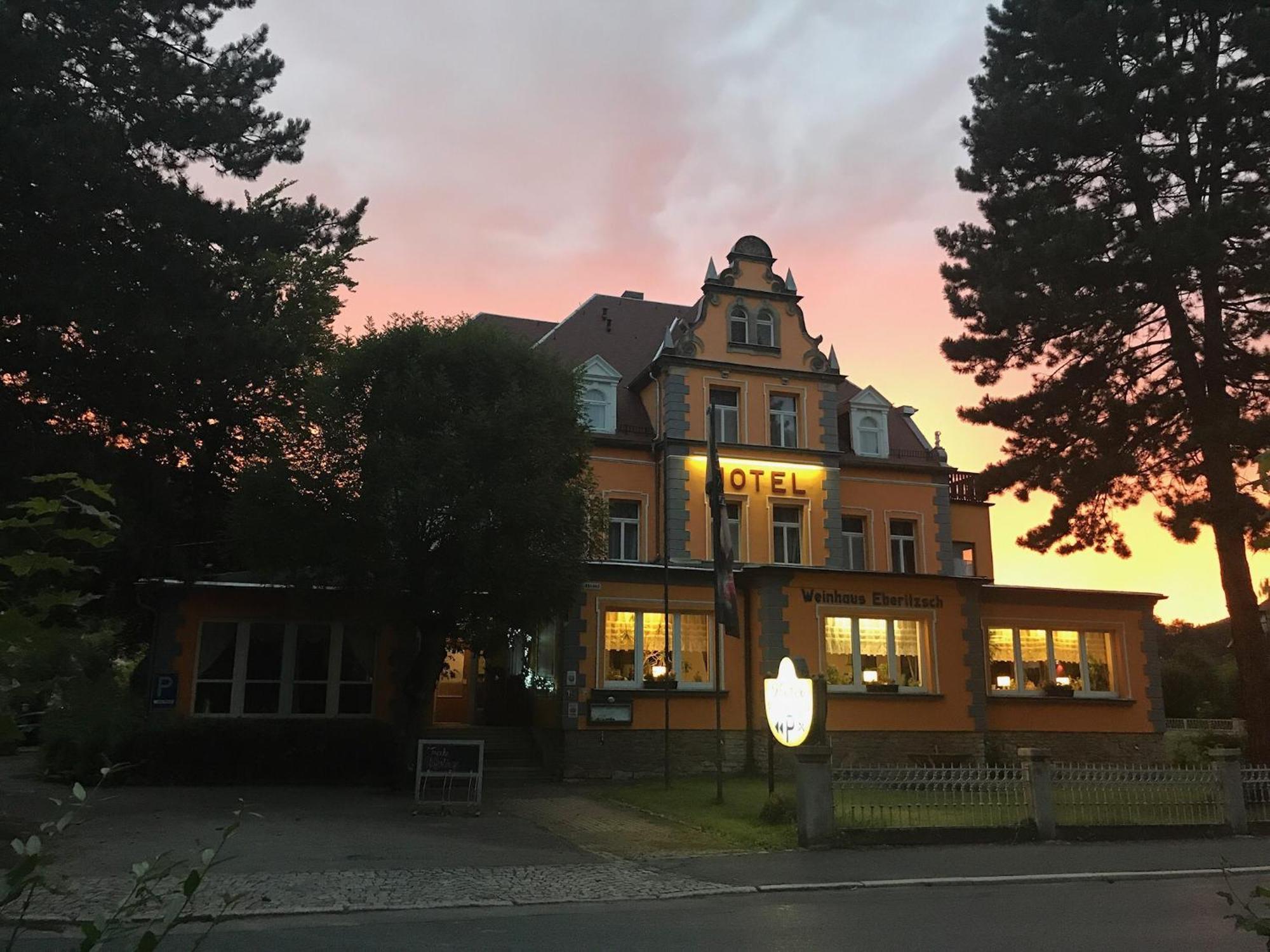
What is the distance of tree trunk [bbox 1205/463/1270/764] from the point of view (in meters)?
20.0

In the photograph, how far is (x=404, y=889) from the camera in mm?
10820

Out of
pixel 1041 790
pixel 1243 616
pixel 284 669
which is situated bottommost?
pixel 1041 790

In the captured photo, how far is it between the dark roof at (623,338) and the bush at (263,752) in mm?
13005

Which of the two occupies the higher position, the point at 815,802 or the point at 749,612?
the point at 749,612

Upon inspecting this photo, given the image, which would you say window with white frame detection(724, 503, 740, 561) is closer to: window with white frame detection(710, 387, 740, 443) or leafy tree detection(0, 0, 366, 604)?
window with white frame detection(710, 387, 740, 443)

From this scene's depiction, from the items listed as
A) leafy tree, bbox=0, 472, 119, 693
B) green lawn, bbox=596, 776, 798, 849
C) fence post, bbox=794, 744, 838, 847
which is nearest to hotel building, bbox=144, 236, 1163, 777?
green lawn, bbox=596, 776, 798, 849

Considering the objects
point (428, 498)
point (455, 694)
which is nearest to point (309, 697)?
point (428, 498)

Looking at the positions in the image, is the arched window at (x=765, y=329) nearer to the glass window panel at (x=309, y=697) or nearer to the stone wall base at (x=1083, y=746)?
the stone wall base at (x=1083, y=746)

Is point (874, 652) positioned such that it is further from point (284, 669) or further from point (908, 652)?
point (284, 669)

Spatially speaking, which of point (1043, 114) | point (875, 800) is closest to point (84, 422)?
point (875, 800)

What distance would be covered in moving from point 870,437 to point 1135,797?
19.2 metres

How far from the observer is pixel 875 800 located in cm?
1444

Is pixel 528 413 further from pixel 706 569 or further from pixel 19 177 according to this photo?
pixel 19 177

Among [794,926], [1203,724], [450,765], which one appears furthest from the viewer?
[1203,724]
